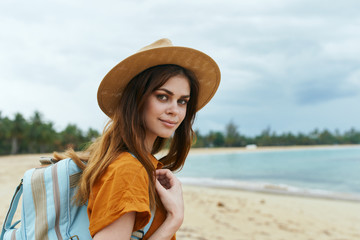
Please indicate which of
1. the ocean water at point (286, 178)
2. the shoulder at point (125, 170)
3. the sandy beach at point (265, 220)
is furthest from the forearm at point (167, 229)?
the ocean water at point (286, 178)

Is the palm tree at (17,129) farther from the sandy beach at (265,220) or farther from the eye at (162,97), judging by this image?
the eye at (162,97)

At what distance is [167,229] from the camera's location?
121 centimetres

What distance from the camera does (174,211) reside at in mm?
1254

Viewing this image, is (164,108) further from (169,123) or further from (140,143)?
(140,143)

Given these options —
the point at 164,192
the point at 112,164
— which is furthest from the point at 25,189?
the point at 164,192

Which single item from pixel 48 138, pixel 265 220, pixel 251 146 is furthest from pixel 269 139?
pixel 265 220

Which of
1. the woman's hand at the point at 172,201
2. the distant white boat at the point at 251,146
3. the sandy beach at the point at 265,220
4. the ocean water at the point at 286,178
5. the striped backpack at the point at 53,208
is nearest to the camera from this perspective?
the striped backpack at the point at 53,208

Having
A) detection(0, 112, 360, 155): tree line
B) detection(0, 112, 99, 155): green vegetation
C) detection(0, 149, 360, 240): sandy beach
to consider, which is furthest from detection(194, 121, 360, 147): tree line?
detection(0, 149, 360, 240): sandy beach

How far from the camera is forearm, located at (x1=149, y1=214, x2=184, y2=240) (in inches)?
47.1

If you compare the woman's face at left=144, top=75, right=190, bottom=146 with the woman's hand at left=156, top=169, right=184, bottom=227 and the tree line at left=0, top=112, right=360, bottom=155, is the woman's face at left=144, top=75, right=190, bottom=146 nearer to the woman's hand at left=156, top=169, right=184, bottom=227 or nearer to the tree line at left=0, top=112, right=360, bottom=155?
the woman's hand at left=156, top=169, right=184, bottom=227

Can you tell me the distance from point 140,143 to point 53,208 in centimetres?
42

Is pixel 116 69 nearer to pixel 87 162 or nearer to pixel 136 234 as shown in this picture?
pixel 87 162

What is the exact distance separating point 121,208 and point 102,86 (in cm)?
68

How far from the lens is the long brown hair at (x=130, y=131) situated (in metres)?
1.14
